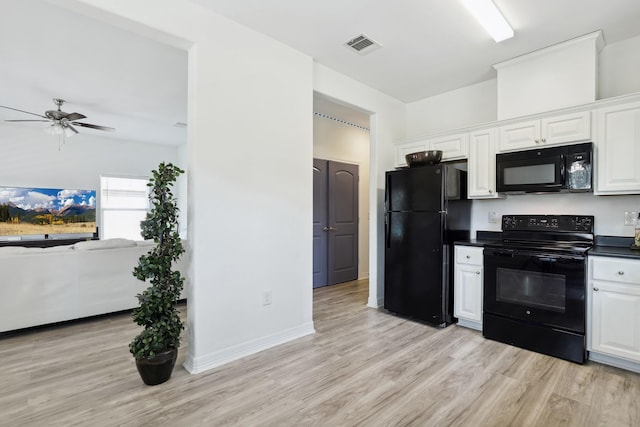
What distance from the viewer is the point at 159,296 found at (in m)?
2.24

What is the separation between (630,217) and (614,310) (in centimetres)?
91

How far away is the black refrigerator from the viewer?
10.9 ft

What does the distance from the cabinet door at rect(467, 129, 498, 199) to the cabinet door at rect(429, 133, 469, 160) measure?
0.07 meters

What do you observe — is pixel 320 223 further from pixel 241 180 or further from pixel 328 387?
pixel 328 387

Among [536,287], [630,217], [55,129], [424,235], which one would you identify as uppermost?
[55,129]

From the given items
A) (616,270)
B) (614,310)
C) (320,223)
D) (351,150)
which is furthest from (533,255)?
(351,150)

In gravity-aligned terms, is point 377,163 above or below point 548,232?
above

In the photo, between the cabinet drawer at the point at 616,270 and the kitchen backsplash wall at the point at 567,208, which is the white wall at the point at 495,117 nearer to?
the kitchen backsplash wall at the point at 567,208

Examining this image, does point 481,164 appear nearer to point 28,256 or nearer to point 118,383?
point 118,383

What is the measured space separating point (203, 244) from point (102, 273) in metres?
1.93

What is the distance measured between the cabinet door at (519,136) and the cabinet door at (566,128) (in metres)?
0.06

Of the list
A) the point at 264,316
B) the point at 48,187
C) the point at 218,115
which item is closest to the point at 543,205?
the point at 264,316

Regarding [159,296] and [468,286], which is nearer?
[159,296]

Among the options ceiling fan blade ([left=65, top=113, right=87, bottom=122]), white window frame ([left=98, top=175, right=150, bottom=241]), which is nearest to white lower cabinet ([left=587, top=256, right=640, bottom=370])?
ceiling fan blade ([left=65, top=113, right=87, bottom=122])
